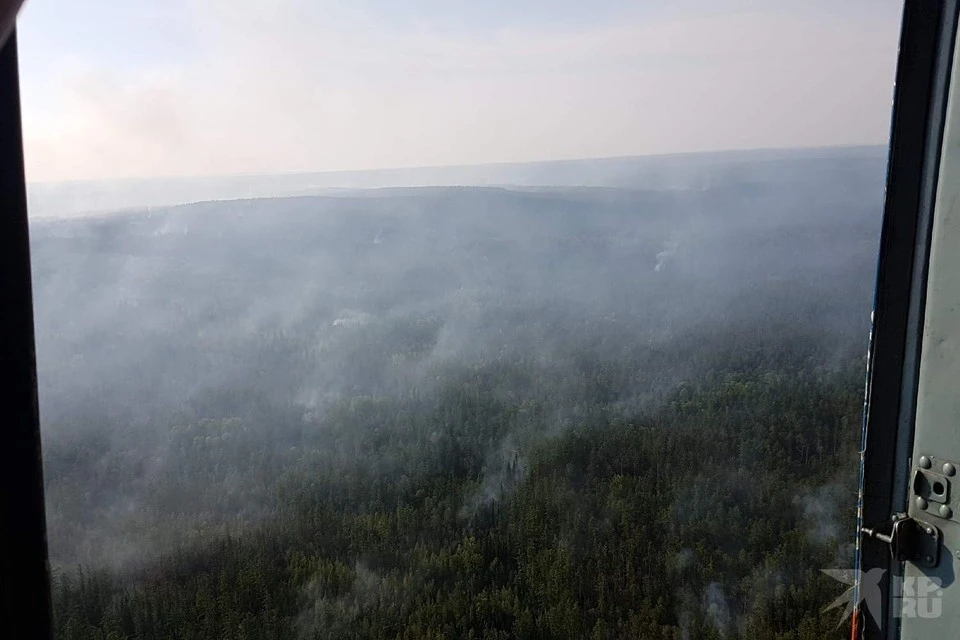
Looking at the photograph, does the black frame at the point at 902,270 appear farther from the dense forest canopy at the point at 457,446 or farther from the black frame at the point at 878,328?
the dense forest canopy at the point at 457,446

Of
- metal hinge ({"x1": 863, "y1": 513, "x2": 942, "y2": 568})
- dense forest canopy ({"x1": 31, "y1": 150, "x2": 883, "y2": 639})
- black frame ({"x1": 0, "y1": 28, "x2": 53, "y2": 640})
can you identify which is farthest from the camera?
dense forest canopy ({"x1": 31, "y1": 150, "x2": 883, "y2": 639})

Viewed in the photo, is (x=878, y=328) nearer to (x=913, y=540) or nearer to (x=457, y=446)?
(x=913, y=540)

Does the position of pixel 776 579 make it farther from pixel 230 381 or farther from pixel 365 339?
pixel 230 381

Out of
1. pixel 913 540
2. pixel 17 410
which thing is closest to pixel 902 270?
pixel 913 540

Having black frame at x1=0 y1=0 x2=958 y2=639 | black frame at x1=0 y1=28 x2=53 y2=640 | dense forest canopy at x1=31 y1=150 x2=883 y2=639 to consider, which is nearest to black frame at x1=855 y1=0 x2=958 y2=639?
black frame at x1=0 y1=0 x2=958 y2=639

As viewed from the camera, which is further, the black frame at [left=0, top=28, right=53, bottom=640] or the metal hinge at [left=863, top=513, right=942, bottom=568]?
A: the metal hinge at [left=863, top=513, right=942, bottom=568]

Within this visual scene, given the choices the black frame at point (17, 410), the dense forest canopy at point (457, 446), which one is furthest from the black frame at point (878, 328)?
the dense forest canopy at point (457, 446)

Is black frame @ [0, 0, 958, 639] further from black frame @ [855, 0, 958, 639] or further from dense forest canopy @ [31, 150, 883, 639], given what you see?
dense forest canopy @ [31, 150, 883, 639]
